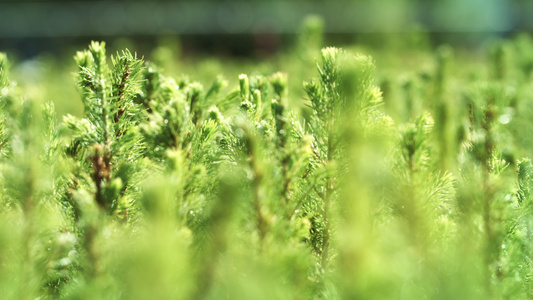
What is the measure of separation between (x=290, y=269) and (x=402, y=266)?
0.10 meters

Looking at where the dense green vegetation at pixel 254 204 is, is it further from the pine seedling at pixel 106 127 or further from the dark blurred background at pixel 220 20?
the dark blurred background at pixel 220 20

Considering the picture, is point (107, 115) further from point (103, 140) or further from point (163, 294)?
point (163, 294)

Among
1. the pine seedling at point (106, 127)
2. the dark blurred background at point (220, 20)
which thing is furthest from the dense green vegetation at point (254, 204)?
the dark blurred background at point (220, 20)

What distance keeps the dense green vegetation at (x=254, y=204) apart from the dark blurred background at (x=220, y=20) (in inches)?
231

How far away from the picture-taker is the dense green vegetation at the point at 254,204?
405mm

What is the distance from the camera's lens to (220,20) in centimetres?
762

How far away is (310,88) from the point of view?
0.63m

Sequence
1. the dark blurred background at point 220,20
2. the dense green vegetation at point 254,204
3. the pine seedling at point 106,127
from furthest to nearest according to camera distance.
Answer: the dark blurred background at point 220,20 → the pine seedling at point 106,127 → the dense green vegetation at point 254,204

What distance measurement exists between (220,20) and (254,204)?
744 cm

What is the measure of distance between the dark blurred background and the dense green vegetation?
5871mm

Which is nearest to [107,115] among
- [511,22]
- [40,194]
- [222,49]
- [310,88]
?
[40,194]

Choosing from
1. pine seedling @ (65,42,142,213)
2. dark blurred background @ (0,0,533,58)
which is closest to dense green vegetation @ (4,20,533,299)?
pine seedling @ (65,42,142,213)

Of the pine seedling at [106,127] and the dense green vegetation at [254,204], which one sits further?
the pine seedling at [106,127]

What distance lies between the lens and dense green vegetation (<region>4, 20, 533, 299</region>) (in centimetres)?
41
